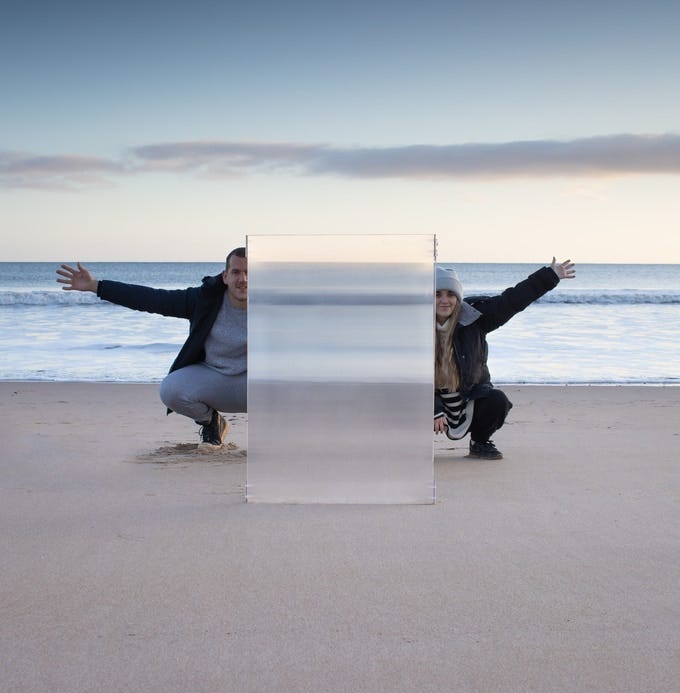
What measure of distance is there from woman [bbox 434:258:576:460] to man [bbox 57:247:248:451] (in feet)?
3.73

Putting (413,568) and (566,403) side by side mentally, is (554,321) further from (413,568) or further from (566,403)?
(413,568)

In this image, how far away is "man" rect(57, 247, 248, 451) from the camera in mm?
4898

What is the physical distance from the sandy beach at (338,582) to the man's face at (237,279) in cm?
96

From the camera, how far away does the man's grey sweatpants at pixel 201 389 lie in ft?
16.4

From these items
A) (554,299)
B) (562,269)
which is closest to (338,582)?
(562,269)

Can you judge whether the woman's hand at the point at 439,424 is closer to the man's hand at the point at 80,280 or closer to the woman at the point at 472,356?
the woman at the point at 472,356

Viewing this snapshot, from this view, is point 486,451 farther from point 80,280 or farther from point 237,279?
point 80,280

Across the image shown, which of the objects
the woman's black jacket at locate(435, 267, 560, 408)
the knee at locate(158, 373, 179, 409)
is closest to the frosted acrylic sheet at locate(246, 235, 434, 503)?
the woman's black jacket at locate(435, 267, 560, 408)

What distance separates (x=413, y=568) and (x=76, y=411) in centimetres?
464

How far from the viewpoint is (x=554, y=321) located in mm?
18797

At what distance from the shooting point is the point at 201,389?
5.00 metres

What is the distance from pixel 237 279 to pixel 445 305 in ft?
3.82

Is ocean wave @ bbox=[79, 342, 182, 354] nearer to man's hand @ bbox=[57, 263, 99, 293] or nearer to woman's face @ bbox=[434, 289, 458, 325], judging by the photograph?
man's hand @ bbox=[57, 263, 99, 293]

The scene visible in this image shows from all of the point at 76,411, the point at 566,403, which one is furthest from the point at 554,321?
the point at 76,411
